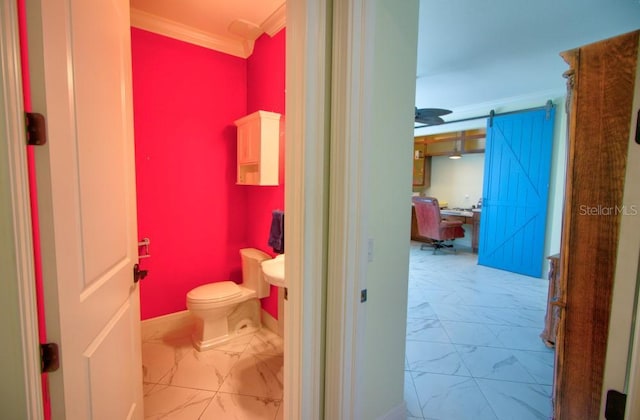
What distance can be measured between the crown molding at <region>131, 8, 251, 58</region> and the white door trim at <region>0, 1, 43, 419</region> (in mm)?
2070

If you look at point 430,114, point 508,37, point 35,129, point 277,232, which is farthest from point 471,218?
point 35,129

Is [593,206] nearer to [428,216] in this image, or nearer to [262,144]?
[262,144]

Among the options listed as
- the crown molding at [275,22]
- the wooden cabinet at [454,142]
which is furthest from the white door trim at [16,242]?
the wooden cabinet at [454,142]

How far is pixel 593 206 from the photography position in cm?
102

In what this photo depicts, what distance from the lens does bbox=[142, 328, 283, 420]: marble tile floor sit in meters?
1.63

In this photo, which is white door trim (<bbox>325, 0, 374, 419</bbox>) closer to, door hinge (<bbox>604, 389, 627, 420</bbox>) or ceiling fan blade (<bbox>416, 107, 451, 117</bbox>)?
door hinge (<bbox>604, 389, 627, 420</bbox>)

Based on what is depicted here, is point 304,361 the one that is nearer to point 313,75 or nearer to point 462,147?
point 313,75

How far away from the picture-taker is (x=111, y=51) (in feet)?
3.55

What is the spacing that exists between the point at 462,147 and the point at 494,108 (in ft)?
3.87

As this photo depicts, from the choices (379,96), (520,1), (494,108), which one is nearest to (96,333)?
(379,96)

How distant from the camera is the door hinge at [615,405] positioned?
624 mm

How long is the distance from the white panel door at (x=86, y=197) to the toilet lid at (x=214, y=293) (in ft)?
3.03

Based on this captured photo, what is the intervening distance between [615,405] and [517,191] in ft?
14.0

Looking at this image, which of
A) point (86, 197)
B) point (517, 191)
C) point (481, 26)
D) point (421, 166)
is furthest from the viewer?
point (421, 166)
